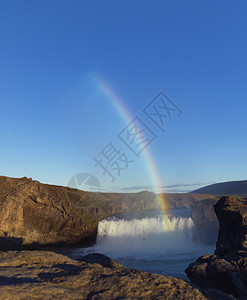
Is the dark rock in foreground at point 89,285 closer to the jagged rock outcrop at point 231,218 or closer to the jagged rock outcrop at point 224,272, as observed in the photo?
the jagged rock outcrop at point 224,272

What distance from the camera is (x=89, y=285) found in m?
4.90

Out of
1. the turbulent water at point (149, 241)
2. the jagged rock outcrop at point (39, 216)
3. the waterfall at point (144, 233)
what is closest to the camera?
the turbulent water at point (149, 241)

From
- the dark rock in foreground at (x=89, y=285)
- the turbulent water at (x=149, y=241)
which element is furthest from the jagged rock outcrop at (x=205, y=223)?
the dark rock in foreground at (x=89, y=285)

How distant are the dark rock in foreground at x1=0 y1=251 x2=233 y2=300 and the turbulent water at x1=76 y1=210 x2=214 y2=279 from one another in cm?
2468

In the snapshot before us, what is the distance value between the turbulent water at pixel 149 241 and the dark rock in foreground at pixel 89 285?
24682 millimetres

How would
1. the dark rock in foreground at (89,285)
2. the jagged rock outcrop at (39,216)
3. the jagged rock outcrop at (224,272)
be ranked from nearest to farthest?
the dark rock in foreground at (89,285)
the jagged rock outcrop at (224,272)
the jagged rock outcrop at (39,216)

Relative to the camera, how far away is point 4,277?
198 inches

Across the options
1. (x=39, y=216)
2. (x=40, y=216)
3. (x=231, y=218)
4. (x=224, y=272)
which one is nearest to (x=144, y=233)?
(x=40, y=216)

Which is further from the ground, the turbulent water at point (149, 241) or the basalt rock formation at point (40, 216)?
the basalt rock formation at point (40, 216)

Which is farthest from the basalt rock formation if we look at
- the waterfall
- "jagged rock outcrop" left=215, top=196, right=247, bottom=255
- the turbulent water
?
"jagged rock outcrop" left=215, top=196, right=247, bottom=255

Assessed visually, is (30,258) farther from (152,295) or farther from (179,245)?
(179,245)

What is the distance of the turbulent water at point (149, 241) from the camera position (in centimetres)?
3142

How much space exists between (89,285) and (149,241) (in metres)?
42.6

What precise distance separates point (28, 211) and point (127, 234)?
67.0 feet
